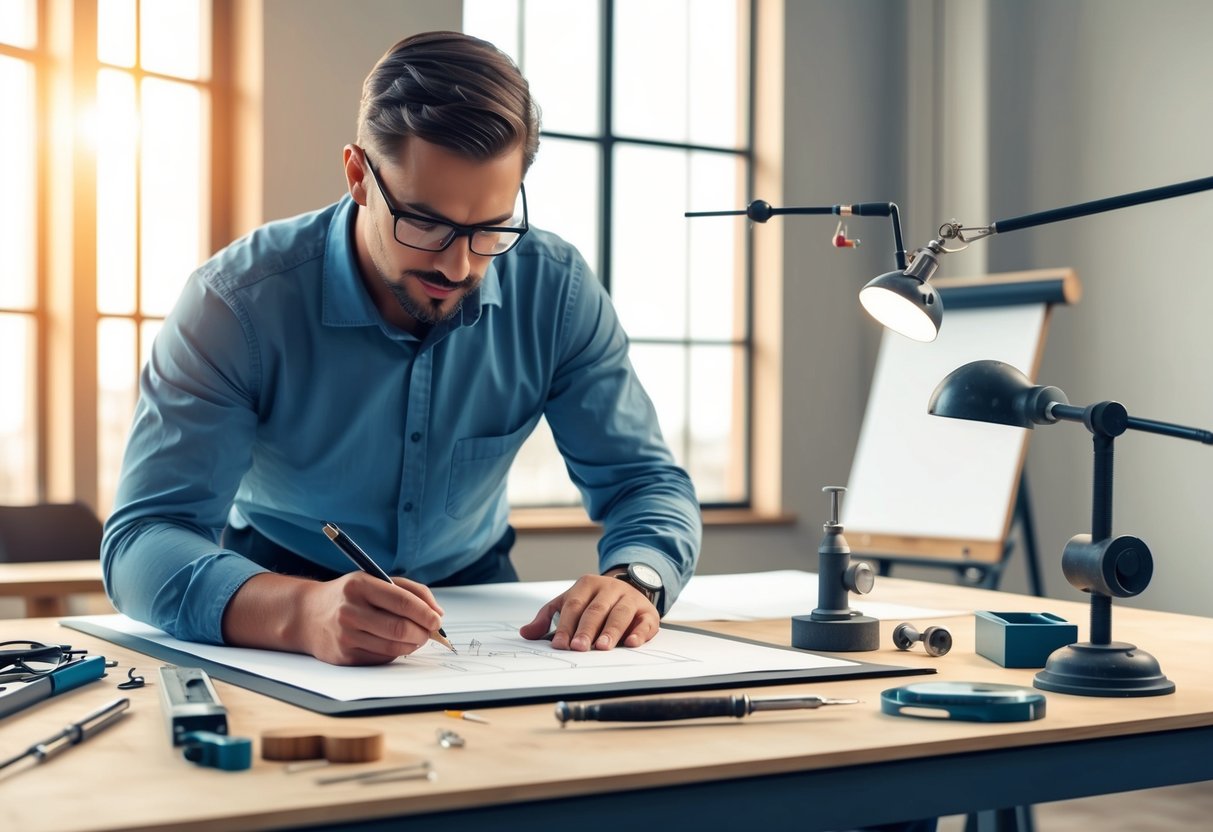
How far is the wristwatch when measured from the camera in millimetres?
1567

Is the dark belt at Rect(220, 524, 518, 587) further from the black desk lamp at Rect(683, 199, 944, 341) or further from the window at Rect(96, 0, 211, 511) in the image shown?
the window at Rect(96, 0, 211, 511)

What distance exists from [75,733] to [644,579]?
0.76 metres

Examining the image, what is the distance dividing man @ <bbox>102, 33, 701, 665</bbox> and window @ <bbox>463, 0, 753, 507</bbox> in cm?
304

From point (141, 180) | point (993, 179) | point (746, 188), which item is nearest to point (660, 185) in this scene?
point (746, 188)

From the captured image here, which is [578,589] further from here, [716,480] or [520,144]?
[716,480]

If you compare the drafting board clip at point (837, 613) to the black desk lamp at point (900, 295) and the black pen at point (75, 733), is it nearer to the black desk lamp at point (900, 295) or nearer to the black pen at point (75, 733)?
the black desk lamp at point (900, 295)

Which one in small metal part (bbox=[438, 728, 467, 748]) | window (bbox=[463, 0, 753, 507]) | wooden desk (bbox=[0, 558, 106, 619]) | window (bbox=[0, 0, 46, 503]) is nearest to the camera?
small metal part (bbox=[438, 728, 467, 748])

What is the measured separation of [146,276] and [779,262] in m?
2.40

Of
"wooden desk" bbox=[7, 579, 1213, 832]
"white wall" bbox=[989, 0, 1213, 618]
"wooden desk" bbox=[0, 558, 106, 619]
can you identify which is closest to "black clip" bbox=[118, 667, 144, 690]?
"wooden desk" bbox=[7, 579, 1213, 832]

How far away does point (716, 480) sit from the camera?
5434 millimetres

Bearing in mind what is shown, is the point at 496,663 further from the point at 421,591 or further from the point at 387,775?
the point at 387,775

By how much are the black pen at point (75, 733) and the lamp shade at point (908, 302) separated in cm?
82

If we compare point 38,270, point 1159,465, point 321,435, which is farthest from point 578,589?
point 1159,465

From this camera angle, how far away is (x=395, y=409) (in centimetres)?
179
